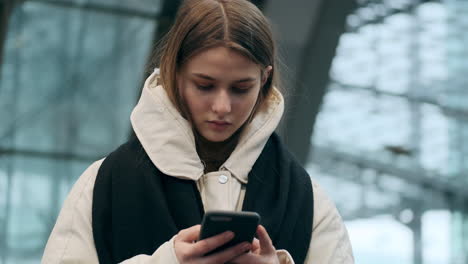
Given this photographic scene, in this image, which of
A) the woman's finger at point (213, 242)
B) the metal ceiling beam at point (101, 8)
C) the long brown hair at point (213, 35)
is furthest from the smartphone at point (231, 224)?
the metal ceiling beam at point (101, 8)

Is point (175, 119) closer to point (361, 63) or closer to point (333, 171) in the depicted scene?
point (361, 63)

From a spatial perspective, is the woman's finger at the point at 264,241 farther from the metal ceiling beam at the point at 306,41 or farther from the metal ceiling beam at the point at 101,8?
the metal ceiling beam at the point at 101,8

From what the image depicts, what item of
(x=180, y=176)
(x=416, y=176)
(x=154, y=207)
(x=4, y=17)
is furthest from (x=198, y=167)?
(x=416, y=176)

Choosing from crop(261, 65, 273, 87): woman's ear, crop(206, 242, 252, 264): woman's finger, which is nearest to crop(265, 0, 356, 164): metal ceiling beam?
crop(261, 65, 273, 87): woman's ear

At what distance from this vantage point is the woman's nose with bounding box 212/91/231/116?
10.0 ft

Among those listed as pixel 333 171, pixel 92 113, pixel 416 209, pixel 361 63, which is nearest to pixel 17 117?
pixel 92 113

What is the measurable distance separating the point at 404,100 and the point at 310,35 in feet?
35.0

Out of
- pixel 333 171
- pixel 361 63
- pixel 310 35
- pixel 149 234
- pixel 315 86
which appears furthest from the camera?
pixel 333 171

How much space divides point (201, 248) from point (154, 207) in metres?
0.35

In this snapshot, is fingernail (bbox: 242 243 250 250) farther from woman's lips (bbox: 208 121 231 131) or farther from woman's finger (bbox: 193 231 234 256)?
woman's lips (bbox: 208 121 231 131)

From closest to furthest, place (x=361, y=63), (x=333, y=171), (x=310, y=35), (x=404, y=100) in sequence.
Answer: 1. (x=310, y=35)
2. (x=361, y=63)
3. (x=404, y=100)
4. (x=333, y=171)

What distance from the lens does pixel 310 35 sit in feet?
36.0

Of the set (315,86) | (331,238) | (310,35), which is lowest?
(315,86)

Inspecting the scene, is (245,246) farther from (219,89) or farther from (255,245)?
(219,89)
